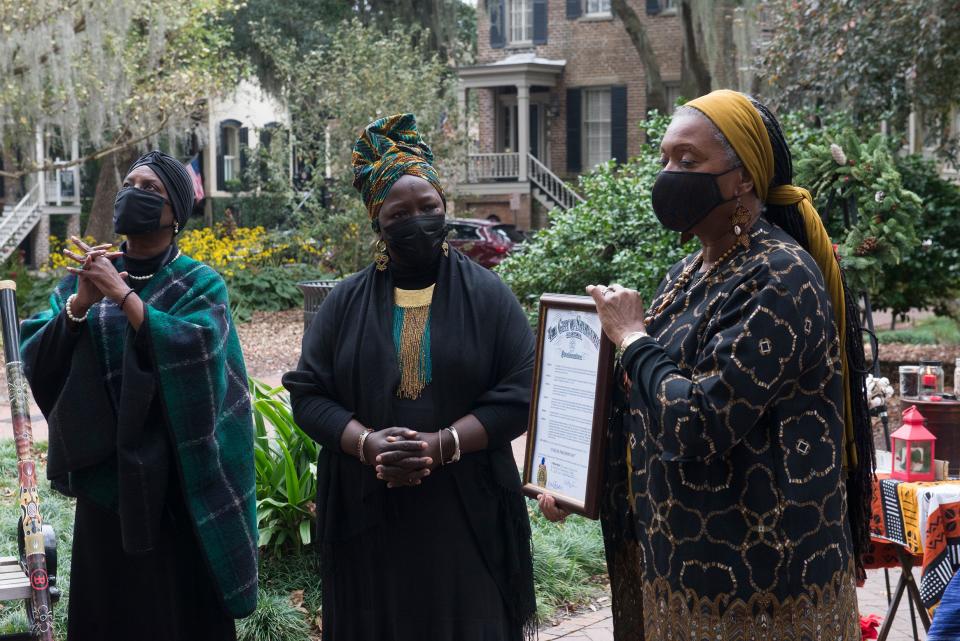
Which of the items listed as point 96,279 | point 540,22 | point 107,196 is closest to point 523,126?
point 540,22

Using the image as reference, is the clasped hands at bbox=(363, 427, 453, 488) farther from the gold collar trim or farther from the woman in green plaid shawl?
the woman in green plaid shawl

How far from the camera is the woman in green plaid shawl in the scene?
359cm

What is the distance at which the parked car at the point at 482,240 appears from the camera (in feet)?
75.2

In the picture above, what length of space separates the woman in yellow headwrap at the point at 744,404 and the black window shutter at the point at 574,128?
3006 centimetres

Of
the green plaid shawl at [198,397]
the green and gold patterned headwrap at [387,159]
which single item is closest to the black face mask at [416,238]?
the green and gold patterned headwrap at [387,159]

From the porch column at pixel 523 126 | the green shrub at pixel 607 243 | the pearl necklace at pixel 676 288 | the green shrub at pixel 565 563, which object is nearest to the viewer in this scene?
the pearl necklace at pixel 676 288

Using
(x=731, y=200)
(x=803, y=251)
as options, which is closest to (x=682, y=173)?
(x=731, y=200)

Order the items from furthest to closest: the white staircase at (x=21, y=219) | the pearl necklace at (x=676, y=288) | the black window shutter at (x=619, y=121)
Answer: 1. the black window shutter at (x=619, y=121)
2. the white staircase at (x=21, y=219)
3. the pearl necklace at (x=676, y=288)

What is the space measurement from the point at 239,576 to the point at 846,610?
→ 2015 millimetres

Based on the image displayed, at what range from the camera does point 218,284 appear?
12.7 ft

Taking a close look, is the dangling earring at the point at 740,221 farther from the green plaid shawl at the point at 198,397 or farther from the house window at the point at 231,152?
the house window at the point at 231,152

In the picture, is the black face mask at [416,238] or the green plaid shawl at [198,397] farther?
the green plaid shawl at [198,397]

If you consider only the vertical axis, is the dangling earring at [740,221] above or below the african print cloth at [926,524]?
above

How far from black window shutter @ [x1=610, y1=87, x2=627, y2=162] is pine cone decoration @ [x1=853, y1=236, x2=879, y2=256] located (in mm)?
24482
